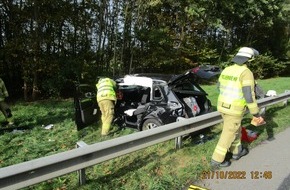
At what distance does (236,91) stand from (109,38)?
13.3 metres

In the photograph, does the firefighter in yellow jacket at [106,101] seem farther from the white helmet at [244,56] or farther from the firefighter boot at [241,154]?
the white helmet at [244,56]

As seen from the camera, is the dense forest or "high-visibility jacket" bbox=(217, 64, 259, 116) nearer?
"high-visibility jacket" bbox=(217, 64, 259, 116)

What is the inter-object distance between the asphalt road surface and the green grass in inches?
12.2

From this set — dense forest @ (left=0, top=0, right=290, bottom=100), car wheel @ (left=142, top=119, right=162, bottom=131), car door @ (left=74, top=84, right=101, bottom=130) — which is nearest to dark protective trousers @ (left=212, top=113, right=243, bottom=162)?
car wheel @ (left=142, top=119, right=162, bottom=131)

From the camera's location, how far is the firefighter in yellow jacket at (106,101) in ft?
24.3

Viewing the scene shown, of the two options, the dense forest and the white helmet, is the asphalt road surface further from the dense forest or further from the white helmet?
the dense forest

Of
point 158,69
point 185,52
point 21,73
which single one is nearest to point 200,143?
point 21,73

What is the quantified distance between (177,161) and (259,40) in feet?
93.2

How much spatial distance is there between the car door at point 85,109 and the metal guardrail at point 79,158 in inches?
101

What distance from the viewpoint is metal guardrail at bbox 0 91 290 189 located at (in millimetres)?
3562

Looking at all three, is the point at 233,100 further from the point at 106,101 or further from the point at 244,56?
the point at 106,101

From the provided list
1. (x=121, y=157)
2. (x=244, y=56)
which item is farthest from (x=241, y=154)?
(x=121, y=157)

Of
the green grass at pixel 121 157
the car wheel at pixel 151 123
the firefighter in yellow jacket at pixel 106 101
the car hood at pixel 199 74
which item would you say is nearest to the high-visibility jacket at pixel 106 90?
the firefighter in yellow jacket at pixel 106 101

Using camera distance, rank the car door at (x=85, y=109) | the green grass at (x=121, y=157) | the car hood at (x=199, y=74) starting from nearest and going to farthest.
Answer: the green grass at (x=121, y=157)
the car hood at (x=199, y=74)
the car door at (x=85, y=109)
